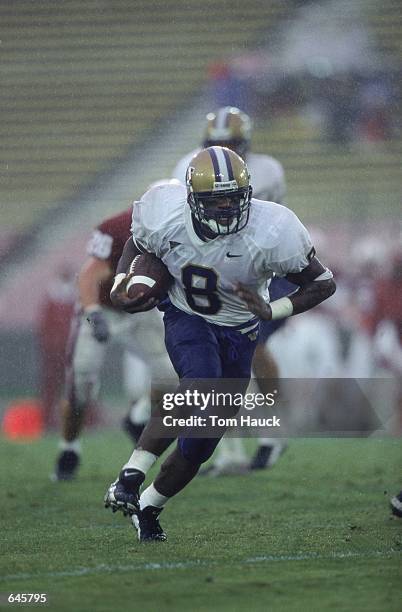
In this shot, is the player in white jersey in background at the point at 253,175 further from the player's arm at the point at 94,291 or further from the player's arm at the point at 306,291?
the player's arm at the point at 306,291

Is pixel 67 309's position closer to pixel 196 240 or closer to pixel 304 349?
pixel 304 349

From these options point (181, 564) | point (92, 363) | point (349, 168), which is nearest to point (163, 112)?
point (349, 168)

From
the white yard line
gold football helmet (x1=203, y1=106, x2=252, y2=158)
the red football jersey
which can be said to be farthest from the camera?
gold football helmet (x1=203, y1=106, x2=252, y2=158)

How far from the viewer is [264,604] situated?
2.63 meters

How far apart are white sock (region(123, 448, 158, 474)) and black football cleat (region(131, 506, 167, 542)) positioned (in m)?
0.12

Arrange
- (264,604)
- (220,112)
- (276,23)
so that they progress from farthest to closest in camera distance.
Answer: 1. (276,23)
2. (220,112)
3. (264,604)

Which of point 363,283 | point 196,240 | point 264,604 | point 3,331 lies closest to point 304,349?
point 363,283

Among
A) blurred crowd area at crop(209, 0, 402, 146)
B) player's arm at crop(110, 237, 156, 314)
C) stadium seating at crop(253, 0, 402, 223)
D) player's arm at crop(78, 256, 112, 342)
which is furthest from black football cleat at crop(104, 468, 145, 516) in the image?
blurred crowd area at crop(209, 0, 402, 146)

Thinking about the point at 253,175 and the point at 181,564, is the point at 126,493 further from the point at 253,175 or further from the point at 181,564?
the point at 253,175

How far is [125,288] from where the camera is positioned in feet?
11.5

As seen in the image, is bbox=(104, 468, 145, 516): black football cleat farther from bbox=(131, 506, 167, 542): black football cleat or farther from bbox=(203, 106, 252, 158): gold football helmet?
bbox=(203, 106, 252, 158): gold football helmet

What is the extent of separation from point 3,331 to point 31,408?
2.62 ft

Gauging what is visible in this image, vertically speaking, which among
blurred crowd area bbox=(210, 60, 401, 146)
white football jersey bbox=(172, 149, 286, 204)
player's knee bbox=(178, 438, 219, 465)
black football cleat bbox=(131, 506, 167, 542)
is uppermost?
blurred crowd area bbox=(210, 60, 401, 146)

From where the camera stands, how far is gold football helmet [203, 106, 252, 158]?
5.08 metres
